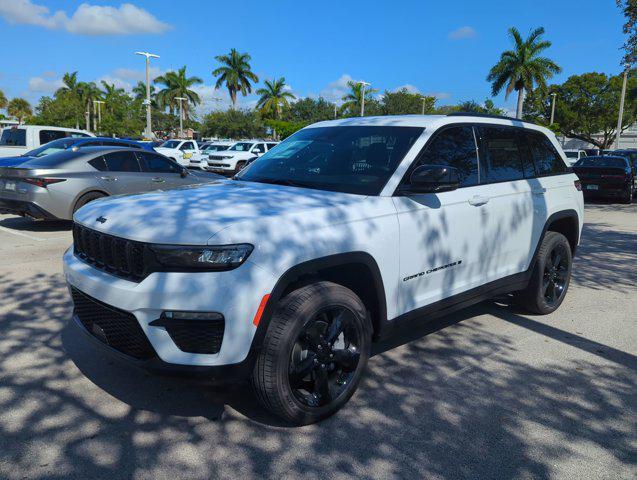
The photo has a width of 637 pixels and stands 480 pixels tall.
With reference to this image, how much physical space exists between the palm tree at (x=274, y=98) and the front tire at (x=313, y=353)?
61149mm

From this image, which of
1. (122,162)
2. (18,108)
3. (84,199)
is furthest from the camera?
(18,108)

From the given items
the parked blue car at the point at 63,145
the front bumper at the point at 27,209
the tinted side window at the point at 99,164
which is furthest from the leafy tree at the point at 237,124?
the front bumper at the point at 27,209

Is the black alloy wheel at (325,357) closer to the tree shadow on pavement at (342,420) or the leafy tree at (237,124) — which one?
the tree shadow on pavement at (342,420)

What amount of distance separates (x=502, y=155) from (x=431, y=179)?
59.1 inches

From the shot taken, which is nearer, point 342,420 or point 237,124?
point 342,420

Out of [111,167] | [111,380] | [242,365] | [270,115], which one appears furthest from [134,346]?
[270,115]

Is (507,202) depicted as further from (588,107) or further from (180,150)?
(588,107)

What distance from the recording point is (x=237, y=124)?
6012 centimetres

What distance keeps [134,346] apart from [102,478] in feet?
2.18

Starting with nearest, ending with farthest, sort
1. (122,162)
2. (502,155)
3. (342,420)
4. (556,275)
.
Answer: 1. (342,420)
2. (502,155)
3. (556,275)
4. (122,162)

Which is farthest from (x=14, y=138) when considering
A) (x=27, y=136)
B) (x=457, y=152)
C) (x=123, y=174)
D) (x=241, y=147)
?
(x=457, y=152)

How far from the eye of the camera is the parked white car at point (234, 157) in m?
25.2

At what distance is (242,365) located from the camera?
2.78m

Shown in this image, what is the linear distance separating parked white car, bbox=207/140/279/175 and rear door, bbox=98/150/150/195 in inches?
572
